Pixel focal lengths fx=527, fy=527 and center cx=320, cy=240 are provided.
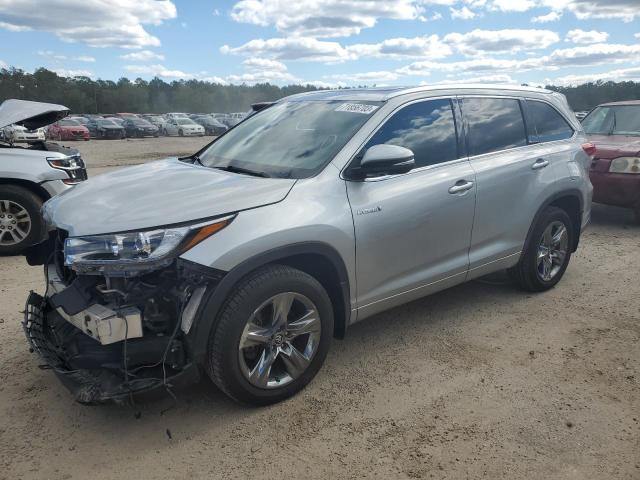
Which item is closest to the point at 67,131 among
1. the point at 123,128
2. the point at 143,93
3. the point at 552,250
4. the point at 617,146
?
the point at 123,128

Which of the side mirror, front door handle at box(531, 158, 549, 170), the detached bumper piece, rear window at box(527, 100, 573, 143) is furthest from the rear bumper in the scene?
the detached bumper piece

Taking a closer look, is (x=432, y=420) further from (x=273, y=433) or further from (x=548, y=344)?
(x=548, y=344)

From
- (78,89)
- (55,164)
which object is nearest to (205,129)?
(55,164)

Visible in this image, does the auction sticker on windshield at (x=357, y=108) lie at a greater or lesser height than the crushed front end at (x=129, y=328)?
greater

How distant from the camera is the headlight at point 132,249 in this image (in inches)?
103

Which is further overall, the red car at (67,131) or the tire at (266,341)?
the red car at (67,131)

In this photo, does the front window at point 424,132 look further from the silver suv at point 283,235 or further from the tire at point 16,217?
the tire at point 16,217

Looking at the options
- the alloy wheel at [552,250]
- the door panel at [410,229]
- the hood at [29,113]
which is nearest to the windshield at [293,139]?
the door panel at [410,229]

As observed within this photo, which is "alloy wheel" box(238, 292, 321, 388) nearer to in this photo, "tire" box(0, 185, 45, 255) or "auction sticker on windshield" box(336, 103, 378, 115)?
"auction sticker on windshield" box(336, 103, 378, 115)

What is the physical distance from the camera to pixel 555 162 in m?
4.62

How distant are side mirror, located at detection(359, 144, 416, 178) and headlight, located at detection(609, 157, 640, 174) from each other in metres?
5.21

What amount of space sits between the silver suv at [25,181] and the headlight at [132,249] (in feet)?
12.4

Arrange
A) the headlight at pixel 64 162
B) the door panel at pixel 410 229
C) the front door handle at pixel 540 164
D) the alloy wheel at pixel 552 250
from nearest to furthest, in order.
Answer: the door panel at pixel 410 229 < the front door handle at pixel 540 164 < the alloy wheel at pixel 552 250 < the headlight at pixel 64 162

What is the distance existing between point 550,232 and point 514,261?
550 millimetres
